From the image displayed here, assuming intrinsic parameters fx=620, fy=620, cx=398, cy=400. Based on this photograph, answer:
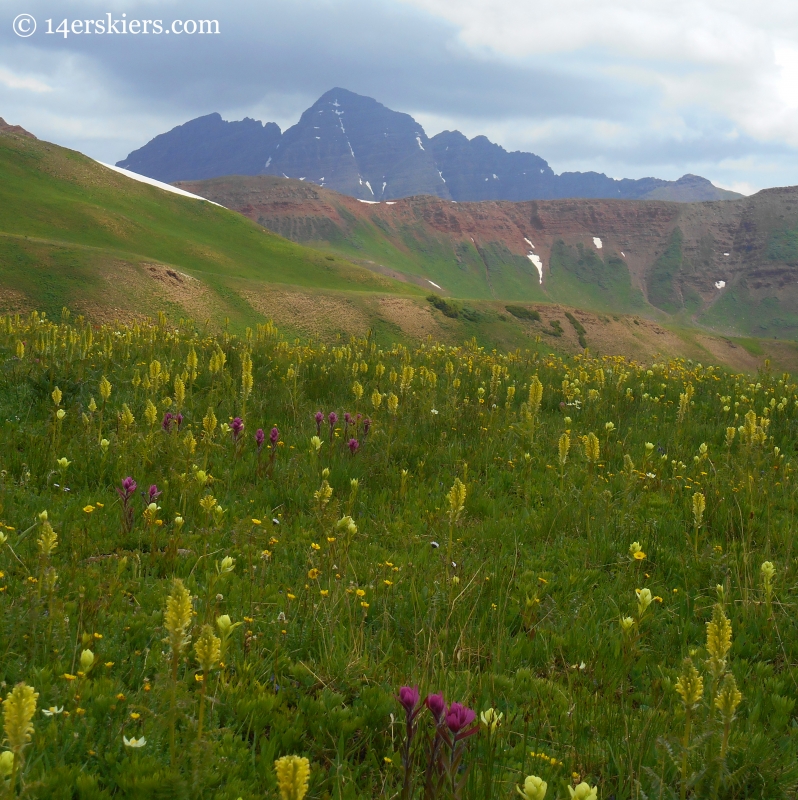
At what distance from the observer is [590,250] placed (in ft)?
644

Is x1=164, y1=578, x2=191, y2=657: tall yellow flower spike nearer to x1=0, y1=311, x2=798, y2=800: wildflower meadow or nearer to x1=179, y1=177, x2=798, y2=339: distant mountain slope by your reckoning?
x1=0, y1=311, x2=798, y2=800: wildflower meadow

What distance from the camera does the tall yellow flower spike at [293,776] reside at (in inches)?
62.4

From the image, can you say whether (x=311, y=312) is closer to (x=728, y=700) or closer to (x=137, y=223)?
(x=137, y=223)

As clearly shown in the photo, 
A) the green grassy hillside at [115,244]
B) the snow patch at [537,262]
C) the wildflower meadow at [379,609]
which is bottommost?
the wildflower meadow at [379,609]

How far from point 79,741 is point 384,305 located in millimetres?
33566

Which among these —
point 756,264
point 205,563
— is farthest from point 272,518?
point 756,264

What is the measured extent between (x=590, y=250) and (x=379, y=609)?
207753mm

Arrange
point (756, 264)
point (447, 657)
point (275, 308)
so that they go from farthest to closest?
point (756, 264)
point (275, 308)
point (447, 657)

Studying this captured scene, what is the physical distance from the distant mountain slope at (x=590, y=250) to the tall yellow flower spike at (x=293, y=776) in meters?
164

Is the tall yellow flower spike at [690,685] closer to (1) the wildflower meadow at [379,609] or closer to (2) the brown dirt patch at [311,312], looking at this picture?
(1) the wildflower meadow at [379,609]

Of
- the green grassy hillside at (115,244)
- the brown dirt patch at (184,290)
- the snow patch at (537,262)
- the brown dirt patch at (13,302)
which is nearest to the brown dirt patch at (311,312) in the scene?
the green grassy hillside at (115,244)

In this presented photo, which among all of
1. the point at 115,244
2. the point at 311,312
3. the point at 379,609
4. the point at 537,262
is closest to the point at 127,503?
the point at 379,609

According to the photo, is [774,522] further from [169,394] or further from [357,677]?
[169,394]

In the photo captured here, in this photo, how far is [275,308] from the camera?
1292 inches
